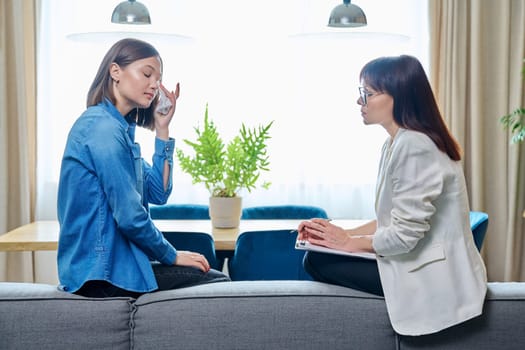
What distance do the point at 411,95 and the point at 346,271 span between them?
1.69ft

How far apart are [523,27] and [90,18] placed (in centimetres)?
277

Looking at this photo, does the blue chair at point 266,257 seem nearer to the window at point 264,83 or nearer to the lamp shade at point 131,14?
the lamp shade at point 131,14

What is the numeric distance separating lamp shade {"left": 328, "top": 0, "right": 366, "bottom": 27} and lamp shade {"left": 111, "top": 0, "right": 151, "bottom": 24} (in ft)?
2.94

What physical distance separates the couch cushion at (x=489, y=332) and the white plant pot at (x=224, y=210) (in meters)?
1.61

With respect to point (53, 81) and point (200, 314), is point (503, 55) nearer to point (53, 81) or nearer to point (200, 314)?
point (53, 81)

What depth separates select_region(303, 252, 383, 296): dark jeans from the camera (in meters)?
1.99

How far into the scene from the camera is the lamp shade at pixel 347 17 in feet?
11.9

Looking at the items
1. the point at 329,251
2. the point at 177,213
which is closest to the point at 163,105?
the point at 329,251

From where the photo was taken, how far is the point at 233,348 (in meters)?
1.83

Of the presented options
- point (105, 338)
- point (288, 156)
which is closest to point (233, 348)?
point (105, 338)

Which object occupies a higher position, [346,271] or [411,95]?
[411,95]

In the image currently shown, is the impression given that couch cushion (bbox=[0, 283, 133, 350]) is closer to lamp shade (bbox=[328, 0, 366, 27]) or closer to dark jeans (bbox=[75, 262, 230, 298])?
dark jeans (bbox=[75, 262, 230, 298])

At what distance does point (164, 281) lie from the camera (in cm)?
210

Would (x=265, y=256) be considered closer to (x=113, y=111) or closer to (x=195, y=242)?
(x=195, y=242)
